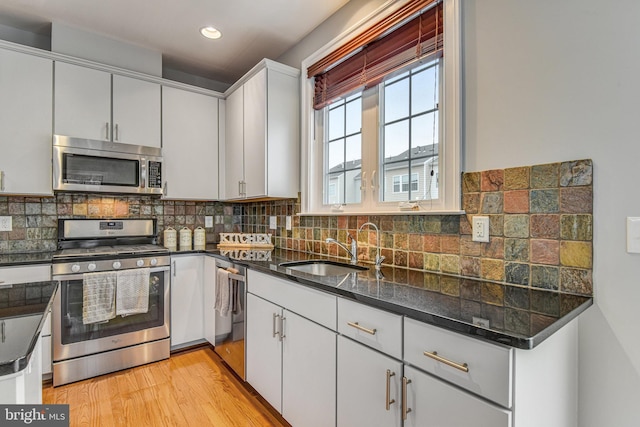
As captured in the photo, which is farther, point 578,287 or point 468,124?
point 468,124

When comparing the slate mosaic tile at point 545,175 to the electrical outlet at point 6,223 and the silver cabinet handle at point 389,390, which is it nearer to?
the silver cabinet handle at point 389,390

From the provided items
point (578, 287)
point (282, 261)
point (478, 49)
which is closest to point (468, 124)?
point (478, 49)

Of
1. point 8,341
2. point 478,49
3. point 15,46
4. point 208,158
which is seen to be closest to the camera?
point 8,341

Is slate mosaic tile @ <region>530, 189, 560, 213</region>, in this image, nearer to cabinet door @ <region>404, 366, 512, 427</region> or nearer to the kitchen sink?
cabinet door @ <region>404, 366, 512, 427</region>

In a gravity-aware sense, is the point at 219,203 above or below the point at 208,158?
below

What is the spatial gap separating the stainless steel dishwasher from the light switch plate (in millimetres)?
1889

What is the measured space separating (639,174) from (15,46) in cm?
353

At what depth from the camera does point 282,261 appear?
2.23 m

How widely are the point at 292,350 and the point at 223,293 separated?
0.88 m

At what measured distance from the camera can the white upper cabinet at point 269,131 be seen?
260cm

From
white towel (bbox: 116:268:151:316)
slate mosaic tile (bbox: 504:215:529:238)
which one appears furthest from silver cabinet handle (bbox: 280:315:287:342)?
white towel (bbox: 116:268:151:316)

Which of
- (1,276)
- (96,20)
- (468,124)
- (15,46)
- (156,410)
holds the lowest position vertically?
(156,410)

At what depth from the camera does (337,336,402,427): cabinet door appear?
3.95ft

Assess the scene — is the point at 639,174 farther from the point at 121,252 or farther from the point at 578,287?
the point at 121,252
